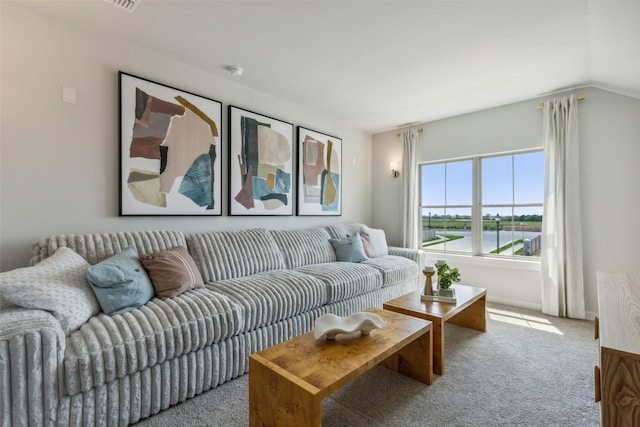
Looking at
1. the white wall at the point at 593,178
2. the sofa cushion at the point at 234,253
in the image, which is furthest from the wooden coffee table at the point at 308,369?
the white wall at the point at 593,178

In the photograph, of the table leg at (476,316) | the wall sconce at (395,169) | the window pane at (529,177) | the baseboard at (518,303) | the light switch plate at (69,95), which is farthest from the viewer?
the wall sconce at (395,169)

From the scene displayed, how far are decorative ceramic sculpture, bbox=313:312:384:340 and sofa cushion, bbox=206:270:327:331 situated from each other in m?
0.54

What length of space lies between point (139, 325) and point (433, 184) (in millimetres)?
4166

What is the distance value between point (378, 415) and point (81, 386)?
1494 mm

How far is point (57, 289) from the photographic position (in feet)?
4.85

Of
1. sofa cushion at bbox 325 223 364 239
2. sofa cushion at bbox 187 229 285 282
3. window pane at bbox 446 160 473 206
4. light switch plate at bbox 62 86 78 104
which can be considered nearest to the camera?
light switch plate at bbox 62 86 78 104

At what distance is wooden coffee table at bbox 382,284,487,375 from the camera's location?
1997mm

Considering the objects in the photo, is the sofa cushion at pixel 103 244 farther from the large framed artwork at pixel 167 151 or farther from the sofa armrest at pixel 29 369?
the sofa armrest at pixel 29 369

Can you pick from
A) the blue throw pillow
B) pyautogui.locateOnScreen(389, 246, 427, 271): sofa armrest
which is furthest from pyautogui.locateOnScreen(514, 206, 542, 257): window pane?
the blue throw pillow

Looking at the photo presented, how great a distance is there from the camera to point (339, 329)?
5.12 feet

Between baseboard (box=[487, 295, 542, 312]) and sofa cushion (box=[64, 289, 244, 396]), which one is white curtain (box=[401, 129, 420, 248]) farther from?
sofa cushion (box=[64, 289, 244, 396])

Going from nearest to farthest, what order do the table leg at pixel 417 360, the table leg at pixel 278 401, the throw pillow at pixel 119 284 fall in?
the table leg at pixel 278 401 < the throw pillow at pixel 119 284 < the table leg at pixel 417 360

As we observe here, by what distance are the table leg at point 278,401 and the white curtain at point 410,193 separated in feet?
11.6

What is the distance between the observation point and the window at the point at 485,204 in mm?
3580
